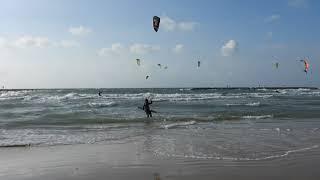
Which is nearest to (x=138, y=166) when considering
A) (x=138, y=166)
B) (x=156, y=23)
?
(x=138, y=166)

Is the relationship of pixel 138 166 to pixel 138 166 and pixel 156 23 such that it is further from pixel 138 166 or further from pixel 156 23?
pixel 156 23

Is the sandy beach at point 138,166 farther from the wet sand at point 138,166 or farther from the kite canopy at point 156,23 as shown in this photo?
the kite canopy at point 156,23

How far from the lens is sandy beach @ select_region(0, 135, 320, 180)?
8.37m

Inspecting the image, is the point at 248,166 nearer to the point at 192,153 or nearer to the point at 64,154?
the point at 192,153

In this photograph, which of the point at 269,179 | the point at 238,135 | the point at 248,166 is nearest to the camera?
the point at 269,179

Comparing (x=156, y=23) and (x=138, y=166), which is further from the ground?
(x=156, y=23)

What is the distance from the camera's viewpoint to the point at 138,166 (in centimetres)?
933

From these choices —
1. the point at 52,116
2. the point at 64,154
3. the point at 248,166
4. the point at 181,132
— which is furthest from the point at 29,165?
the point at 52,116

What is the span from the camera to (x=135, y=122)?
22000 mm

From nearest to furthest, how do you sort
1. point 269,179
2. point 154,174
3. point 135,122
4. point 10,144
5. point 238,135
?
point 269,179, point 154,174, point 10,144, point 238,135, point 135,122

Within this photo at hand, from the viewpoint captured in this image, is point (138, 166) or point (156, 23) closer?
point (138, 166)

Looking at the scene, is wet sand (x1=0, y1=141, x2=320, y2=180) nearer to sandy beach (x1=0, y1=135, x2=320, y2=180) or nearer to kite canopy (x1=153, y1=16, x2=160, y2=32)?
sandy beach (x1=0, y1=135, x2=320, y2=180)

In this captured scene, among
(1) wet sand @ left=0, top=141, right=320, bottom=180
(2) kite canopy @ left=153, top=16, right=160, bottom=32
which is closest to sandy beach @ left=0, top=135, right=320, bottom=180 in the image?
(1) wet sand @ left=0, top=141, right=320, bottom=180

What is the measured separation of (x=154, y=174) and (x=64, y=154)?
3704 millimetres
